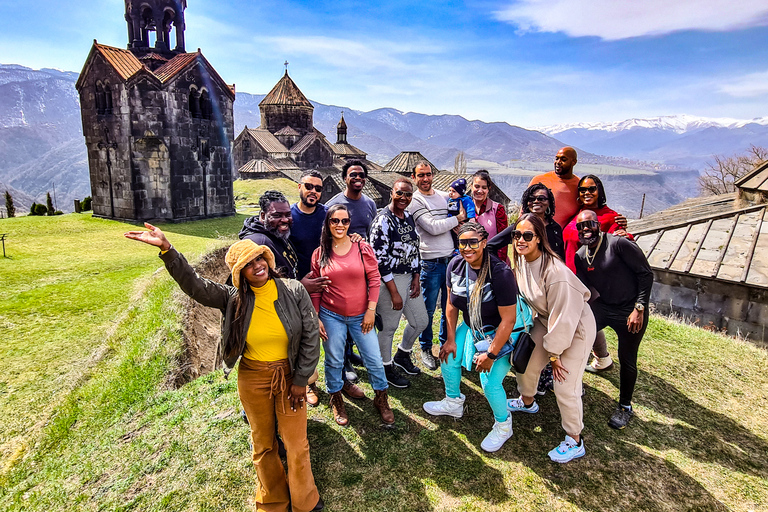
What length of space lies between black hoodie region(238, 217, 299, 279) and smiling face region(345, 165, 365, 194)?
1090 millimetres

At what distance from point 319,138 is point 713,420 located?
137ft

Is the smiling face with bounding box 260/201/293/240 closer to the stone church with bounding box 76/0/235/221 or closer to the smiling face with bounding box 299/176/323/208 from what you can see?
the smiling face with bounding box 299/176/323/208

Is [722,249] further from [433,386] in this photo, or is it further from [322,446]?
[322,446]

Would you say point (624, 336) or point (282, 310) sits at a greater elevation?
point (282, 310)

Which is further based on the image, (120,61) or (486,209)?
(120,61)

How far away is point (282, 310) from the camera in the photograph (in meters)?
3.19

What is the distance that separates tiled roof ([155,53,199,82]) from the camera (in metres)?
20.1

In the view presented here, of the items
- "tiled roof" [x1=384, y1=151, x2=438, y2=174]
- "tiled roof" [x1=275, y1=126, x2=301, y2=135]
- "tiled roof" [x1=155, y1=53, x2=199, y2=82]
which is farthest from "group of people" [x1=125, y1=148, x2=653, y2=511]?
"tiled roof" [x1=275, y1=126, x2=301, y2=135]

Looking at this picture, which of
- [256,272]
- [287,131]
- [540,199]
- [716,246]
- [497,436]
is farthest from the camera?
[287,131]

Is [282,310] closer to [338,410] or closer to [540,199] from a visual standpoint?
[338,410]

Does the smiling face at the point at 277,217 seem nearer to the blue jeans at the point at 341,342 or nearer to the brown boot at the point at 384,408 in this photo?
the blue jeans at the point at 341,342

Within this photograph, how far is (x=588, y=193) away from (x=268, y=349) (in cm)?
377

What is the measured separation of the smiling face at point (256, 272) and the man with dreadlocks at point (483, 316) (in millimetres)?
1708

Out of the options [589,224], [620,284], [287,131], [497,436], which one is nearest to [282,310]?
[497,436]
